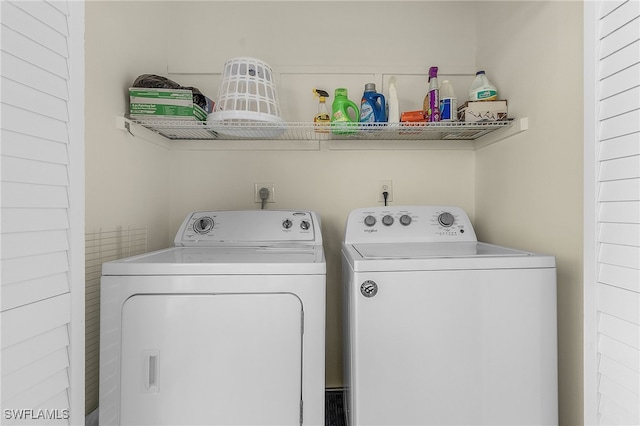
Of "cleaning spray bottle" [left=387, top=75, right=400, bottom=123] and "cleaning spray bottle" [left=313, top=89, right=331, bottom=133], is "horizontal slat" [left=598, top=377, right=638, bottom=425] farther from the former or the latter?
"cleaning spray bottle" [left=313, top=89, right=331, bottom=133]

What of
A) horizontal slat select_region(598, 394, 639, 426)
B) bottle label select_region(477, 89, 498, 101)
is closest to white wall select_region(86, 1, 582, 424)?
bottle label select_region(477, 89, 498, 101)

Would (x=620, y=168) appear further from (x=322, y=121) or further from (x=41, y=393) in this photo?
(x=41, y=393)

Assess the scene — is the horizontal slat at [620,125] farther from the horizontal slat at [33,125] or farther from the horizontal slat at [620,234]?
the horizontal slat at [33,125]

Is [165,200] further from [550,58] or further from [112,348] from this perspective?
[550,58]

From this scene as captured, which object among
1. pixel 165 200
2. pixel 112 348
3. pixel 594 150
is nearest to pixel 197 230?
pixel 165 200

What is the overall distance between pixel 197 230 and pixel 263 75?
2.69 ft

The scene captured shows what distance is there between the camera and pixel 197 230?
5.72 ft

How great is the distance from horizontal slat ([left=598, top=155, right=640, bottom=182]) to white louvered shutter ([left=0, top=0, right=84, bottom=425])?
1.46 meters

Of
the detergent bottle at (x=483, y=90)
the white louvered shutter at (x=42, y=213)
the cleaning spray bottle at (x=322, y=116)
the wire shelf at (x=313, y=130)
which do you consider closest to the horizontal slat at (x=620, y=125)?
the wire shelf at (x=313, y=130)

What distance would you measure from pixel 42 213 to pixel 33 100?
26cm

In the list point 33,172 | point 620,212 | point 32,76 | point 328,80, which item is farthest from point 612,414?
point 328,80

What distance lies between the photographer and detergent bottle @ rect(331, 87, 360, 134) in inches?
67.1

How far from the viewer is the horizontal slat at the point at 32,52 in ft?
2.42

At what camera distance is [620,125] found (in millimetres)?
942
